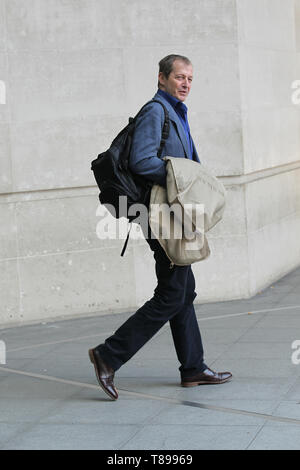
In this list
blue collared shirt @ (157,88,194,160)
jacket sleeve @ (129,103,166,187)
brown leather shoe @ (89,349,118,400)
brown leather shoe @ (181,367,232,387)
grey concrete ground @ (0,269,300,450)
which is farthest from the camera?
brown leather shoe @ (181,367,232,387)

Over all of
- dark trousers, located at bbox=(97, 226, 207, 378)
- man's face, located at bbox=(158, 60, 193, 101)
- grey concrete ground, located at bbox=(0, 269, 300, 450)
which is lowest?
grey concrete ground, located at bbox=(0, 269, 300, 450)

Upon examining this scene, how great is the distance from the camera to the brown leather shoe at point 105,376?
5017 millimetres

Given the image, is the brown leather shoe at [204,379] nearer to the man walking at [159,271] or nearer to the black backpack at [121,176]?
the man walking at [159,271]

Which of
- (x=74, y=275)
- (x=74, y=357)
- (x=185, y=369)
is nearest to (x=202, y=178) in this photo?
(x=185, y=369)

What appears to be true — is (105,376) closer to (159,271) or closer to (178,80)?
(159,271)

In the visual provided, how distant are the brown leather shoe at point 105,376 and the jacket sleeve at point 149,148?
110 cm

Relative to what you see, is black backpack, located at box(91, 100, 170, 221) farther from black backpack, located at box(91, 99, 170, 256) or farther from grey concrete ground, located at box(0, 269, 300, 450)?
grey concrete ground, located at box(0, 269, 300, 450)

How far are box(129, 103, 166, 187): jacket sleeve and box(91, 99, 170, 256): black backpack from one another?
4 cm

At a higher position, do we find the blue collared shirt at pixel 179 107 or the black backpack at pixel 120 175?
the blue collared shirt at pixel 179 107

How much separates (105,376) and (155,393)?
0.34 metres

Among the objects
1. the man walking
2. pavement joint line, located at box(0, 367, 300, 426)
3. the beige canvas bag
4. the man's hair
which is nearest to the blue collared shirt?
the man walking

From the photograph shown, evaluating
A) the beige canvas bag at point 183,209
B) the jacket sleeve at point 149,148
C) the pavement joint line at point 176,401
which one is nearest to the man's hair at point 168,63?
the jacket sleeve at point 149,148

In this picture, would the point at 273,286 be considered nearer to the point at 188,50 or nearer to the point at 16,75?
the point at 188,50

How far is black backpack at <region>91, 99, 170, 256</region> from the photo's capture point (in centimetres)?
489
